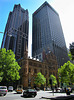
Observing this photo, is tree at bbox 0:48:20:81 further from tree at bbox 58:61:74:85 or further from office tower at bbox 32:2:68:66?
office tower at bbox 32:2:68:66

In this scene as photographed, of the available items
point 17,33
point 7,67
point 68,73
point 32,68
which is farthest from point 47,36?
point 7,67

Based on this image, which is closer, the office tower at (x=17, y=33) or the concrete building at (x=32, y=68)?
the concrete building at (x=32, y=68)

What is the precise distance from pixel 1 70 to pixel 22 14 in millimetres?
140448

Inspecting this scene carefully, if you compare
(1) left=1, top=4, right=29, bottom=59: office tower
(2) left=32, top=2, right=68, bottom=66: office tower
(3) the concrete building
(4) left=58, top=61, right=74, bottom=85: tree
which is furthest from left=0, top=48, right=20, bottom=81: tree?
(2) left=32, top=2, right=68, bottom=66: office tower

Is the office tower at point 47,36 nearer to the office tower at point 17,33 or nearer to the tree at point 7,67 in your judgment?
the office tower at point 17,33

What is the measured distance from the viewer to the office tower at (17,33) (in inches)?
4460

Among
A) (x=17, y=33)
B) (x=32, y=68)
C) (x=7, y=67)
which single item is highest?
(x=17, y=33)

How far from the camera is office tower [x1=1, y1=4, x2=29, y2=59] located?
4460 inches

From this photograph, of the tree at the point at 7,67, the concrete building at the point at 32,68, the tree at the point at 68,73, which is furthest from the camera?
the concrete building at the point at 32,68

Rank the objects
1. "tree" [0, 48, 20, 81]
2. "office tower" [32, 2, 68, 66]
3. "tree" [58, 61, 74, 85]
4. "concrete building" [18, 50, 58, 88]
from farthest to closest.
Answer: "office tower" [32, 2, 68, 66] → "concrete building" [18, 50, 58, 88] → "tree" [58, 61, 74, 85] → "tree" [0, 48, 20, 81]

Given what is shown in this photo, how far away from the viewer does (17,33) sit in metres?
124

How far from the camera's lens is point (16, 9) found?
142m

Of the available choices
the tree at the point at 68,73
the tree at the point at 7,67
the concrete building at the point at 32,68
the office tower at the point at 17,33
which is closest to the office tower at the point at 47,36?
the office tower at the point at 17,33

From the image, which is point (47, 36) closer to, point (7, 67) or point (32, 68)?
point (32, 68)
